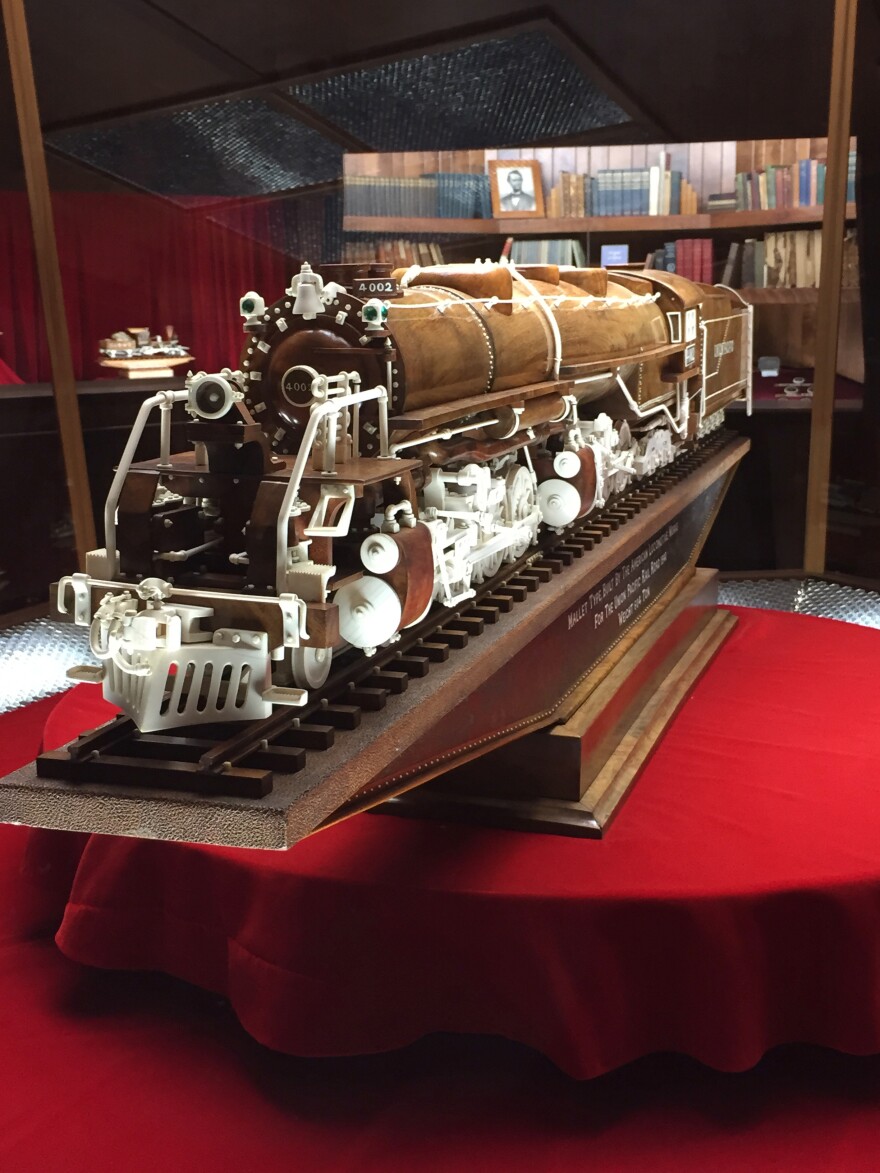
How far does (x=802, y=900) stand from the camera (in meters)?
3.69

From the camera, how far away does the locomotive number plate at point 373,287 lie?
3.91m

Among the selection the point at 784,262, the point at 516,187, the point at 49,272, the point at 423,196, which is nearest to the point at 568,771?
the point at 49,272

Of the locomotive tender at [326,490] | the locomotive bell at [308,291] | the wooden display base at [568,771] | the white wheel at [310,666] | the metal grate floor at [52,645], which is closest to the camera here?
the locomotive tender at [326,490]

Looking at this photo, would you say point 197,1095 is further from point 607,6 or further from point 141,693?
point 607,6

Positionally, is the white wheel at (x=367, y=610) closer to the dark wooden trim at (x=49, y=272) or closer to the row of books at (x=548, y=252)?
the dark wooden trim at (x=49, y=272)

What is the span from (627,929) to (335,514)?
1633mm

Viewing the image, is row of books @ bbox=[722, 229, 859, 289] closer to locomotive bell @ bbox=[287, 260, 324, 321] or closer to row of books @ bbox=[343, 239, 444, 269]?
row of books @ bbox=[343, 239, 444, 269]

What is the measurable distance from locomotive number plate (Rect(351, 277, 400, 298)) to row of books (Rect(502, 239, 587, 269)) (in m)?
4.68

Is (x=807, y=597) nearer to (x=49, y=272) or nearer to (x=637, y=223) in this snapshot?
(x=637, y=223)

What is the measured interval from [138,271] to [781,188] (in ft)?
15.5

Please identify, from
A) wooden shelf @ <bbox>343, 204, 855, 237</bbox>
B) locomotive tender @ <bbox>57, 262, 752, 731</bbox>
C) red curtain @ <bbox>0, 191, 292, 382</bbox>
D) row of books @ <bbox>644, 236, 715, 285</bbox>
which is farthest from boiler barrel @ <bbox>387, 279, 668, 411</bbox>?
red curtain @ <bbox>0, 191, 292, 382</bbox>

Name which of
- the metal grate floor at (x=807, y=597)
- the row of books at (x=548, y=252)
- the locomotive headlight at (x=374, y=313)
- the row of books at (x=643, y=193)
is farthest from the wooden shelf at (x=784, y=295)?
the locomotive headlight at (x=374, y=313)

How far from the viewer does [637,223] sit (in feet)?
28.2

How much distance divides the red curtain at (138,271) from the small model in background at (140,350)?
60 millimetres
